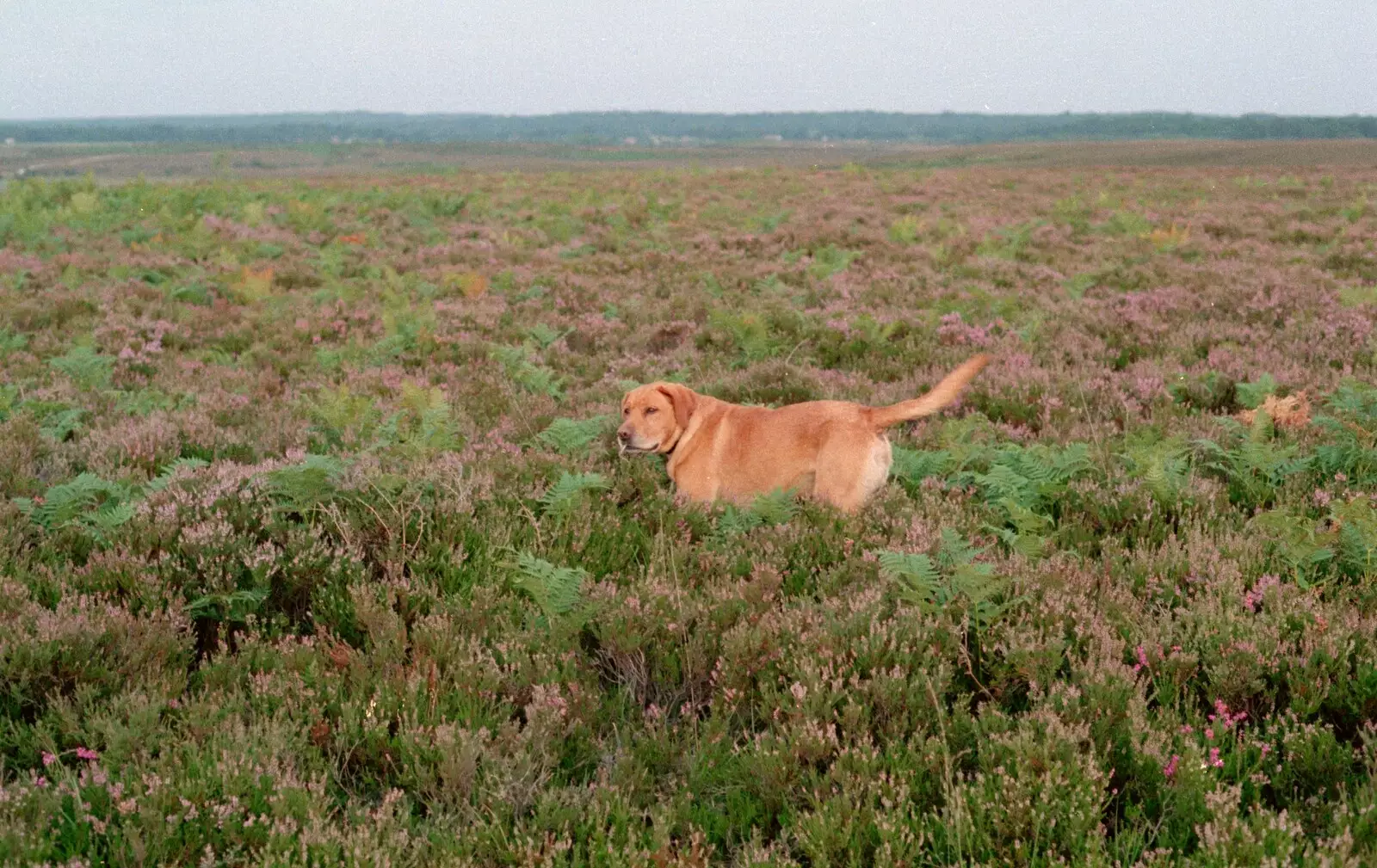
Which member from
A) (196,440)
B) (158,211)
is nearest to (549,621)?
(196,440)

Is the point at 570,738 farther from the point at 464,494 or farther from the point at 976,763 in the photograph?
the point at 464,494

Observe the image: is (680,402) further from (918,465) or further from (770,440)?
(918,465)

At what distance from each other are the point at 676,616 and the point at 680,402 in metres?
2.17

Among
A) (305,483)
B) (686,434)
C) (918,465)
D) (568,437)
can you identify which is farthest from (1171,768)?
(568,437)

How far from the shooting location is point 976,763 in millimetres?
3266

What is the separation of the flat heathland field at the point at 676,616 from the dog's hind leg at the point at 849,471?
0.14 meters

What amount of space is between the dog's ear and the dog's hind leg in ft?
3.43

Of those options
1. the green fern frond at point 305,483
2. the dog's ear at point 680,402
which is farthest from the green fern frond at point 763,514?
the green fern frond at point 305,483

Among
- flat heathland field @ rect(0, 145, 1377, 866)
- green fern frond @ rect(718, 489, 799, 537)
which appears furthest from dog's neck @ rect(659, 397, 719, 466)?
green fern frond @ rect(718, 489, 799, 537)

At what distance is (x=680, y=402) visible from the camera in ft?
20.3

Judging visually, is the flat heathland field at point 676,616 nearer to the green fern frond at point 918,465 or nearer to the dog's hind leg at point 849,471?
the green fern frond at point 918,465

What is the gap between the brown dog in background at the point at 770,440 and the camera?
5566 mm

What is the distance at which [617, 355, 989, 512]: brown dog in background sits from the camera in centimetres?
557

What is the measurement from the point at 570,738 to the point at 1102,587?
2521 mm
